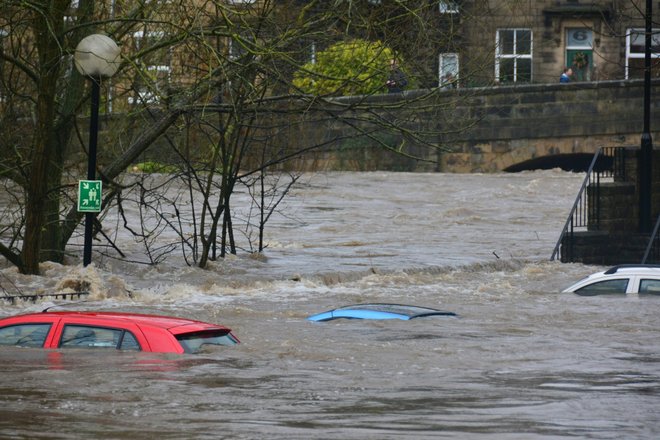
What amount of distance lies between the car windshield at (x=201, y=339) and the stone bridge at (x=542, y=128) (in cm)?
3135

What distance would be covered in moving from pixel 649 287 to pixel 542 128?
30425 mm

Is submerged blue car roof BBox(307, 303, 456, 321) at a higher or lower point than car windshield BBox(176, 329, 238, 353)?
lower

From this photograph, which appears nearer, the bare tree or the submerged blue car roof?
the submerged blue car roof

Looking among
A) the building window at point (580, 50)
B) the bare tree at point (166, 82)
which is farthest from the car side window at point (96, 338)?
the building window at point (580, 50)

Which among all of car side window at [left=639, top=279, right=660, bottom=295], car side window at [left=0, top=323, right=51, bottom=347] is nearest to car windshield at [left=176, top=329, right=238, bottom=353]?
car side window at [left=0, top=323, right=51, bottom=347]

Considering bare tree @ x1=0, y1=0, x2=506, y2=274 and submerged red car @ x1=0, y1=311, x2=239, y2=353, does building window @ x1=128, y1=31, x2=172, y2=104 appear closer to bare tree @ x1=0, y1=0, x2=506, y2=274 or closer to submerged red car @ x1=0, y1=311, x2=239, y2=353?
bare tree @ x1=0, y1=0, x2=506, y2=274

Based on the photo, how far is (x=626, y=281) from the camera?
17844 millimetres

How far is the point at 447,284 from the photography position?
2391 cm

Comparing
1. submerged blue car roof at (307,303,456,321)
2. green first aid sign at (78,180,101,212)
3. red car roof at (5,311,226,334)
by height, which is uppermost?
green first aid sign at (78,180,101,212)

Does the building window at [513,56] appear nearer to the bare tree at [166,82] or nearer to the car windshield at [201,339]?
the bare tree at [166,82]

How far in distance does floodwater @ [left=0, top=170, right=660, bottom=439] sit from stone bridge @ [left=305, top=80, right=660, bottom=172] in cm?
1811

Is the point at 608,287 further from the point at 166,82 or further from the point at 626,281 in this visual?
the point at 166,82

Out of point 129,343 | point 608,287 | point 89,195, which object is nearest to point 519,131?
point 608,287

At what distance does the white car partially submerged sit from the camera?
17.7 m
